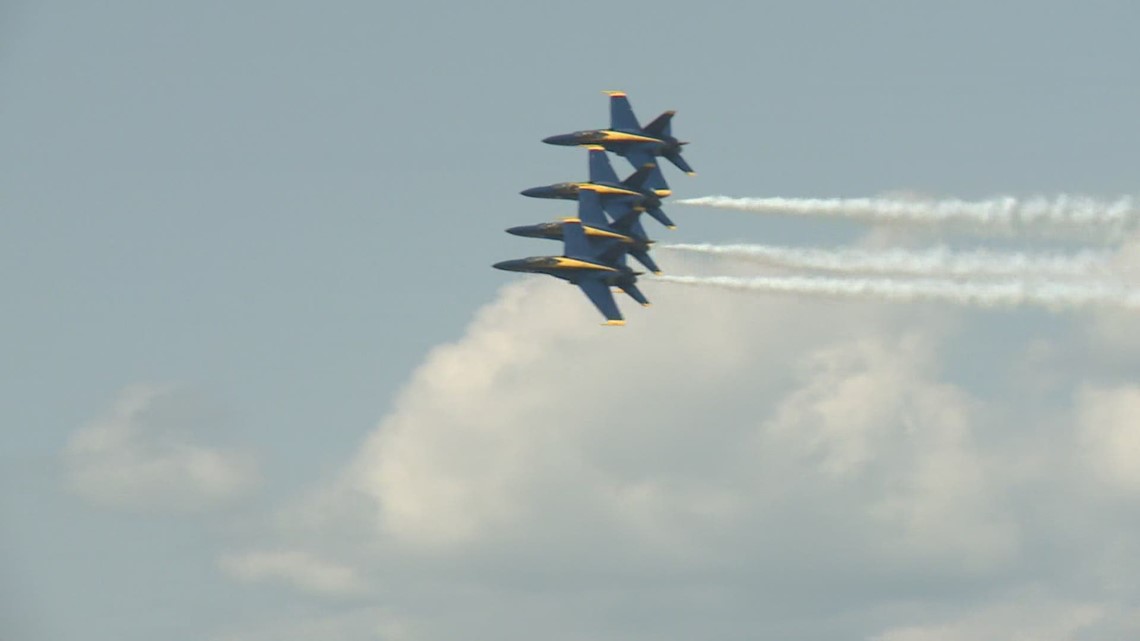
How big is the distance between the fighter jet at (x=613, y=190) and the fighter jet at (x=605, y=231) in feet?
3.48

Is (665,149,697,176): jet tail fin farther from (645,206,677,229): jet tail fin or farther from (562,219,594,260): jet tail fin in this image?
(562,219,594,260): jet tail fin

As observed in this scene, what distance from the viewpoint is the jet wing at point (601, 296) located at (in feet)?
337

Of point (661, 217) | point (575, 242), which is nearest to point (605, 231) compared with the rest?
point (575, 242)

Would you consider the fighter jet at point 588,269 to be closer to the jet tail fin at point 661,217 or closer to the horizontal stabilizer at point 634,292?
the horizontal stabilizer at point 634,292

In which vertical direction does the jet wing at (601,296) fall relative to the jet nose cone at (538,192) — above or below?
below

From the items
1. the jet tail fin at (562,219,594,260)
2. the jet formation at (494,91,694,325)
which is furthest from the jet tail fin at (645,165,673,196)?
the jet tail fin at (562,219,594,260)

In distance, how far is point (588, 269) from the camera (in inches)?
4082

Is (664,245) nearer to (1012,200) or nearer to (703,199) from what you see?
(703,199)

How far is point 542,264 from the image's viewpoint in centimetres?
10450

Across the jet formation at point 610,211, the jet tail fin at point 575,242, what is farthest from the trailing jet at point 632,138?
the jet tail fin at point 575,242

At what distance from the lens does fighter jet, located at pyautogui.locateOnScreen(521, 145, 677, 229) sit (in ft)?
362

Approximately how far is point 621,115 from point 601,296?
57.8 feet

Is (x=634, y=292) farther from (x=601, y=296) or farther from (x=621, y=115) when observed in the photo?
Result: (x=621, y=115)

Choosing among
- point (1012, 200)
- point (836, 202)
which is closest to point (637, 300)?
point (836, 202)
